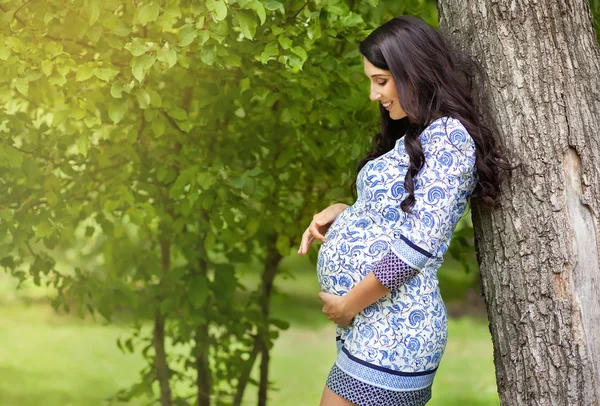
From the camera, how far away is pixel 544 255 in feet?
7.95

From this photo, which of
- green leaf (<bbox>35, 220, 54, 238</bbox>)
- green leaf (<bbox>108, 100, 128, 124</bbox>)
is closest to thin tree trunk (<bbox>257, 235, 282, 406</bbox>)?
green leaf (<bbox>35, 220, 54, 238</bbox>)

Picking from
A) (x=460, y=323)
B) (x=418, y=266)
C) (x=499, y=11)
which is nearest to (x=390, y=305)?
(x=418, y=266)

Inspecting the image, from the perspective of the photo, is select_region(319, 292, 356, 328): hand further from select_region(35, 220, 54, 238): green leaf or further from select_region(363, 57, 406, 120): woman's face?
select_region(35, 220, 54, 238): green leaf

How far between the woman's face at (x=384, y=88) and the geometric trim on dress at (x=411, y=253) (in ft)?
1.47

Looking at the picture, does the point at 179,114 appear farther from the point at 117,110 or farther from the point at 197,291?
the point at 197,291

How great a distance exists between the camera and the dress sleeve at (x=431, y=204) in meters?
2.27

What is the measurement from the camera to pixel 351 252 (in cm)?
241

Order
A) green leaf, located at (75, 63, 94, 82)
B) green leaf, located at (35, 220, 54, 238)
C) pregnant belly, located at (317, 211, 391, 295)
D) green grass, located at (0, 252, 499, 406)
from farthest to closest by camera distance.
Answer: green grass, located at (0, 252, 499, 406) < green leaf, located at (35, 220, 54, 238) < green leaf, located at (75, 63, 94, 82) < pregnant belly, located at (317, 211, 391, 295)

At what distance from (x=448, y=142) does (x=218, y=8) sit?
894 mm

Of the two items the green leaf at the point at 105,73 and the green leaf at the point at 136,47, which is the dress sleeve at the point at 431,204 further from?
the green leaf at the point at 105,73

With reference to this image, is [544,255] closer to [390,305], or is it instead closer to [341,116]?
[390,305]

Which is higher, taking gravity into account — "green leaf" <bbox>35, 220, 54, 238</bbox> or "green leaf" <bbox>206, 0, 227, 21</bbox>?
"green leaf" <bbox>206, 0, 227, 21</bbox>

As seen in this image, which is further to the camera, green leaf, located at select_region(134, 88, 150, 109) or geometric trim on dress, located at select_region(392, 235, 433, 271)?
green leaf, located at select_region(134, 88, 150, 109)

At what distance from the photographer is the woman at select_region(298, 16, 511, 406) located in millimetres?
2295
